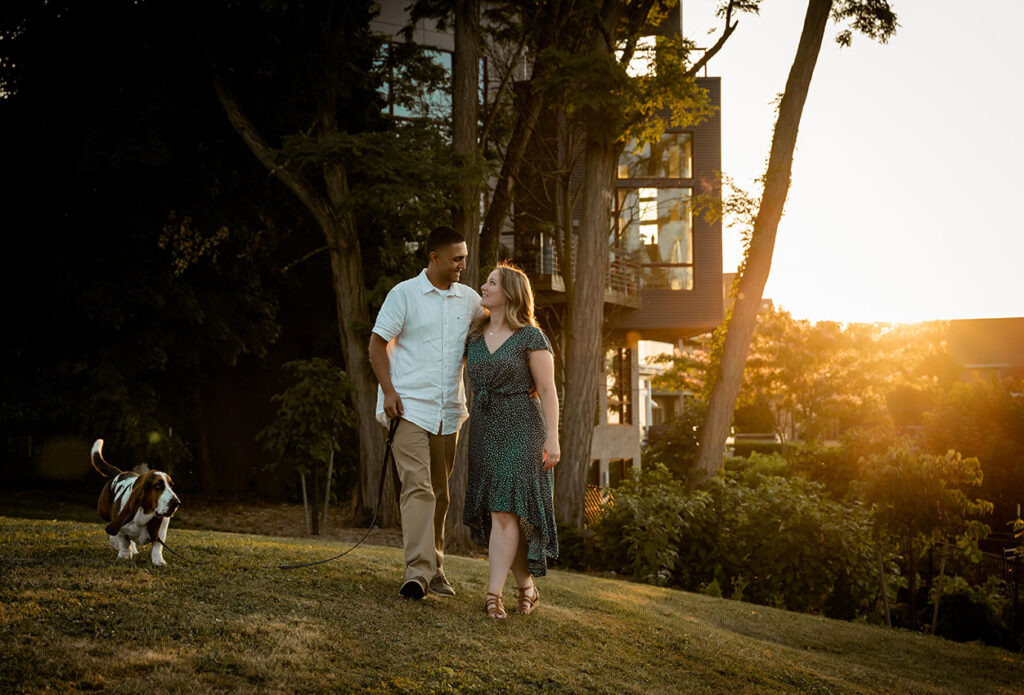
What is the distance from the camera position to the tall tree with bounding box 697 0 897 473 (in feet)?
57.2

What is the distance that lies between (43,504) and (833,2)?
59.0ft

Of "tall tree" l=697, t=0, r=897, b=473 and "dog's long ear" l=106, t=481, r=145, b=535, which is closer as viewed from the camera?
"dog's long ear" l=106, t=481, r=145, b=535

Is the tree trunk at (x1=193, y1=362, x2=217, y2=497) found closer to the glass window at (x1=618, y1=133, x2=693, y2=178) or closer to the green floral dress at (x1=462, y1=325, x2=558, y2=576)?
the glass window at (x1=618, y1=133, x2=693, y2=178)

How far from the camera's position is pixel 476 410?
611cm

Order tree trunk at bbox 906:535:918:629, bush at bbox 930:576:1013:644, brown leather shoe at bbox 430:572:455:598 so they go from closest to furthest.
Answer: brown leather shoe at bbox 430:572:455:598
bush at bbox 930:576:1013:644
tree trunk at bbox 906:535:918:629

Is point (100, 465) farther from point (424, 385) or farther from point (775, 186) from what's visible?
point (775, 186)

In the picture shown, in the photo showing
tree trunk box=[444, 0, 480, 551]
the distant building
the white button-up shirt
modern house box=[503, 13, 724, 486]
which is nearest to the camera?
the white button-up shirt

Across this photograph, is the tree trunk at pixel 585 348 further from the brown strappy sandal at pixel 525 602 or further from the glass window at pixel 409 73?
the brown strappy sandal at pixel 525 602

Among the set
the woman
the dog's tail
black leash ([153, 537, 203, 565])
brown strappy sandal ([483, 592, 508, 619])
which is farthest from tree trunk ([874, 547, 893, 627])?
the dog's tail

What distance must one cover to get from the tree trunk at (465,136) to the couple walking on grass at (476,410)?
950 cm

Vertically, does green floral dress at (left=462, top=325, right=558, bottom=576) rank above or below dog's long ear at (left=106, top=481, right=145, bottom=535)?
above

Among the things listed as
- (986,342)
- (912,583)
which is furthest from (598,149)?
(986,342)

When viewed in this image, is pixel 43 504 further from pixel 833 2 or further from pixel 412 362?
pixel 833 2

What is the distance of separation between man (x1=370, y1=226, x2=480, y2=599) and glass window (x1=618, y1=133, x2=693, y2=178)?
22018 mm
